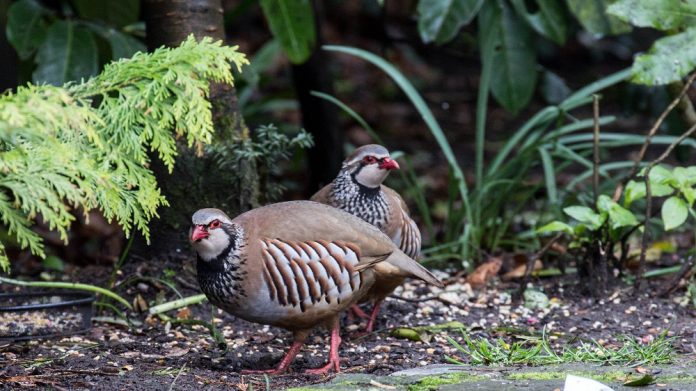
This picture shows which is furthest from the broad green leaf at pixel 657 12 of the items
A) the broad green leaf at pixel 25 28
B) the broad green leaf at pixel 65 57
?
the broad green leaf at pixel 25 28

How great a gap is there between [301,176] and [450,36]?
→ 138 inches

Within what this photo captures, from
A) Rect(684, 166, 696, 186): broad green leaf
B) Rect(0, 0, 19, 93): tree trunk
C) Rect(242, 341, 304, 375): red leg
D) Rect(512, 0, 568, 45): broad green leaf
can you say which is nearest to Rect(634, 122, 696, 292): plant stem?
Rect(684, 166, 696, 186): broad green leaf

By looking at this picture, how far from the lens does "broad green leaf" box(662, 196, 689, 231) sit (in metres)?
4.22

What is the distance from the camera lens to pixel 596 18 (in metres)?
5.46

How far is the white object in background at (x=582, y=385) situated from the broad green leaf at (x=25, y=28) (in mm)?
3256

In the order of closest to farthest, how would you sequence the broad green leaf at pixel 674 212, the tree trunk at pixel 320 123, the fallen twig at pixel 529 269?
the broad green leaf at pixel 674 212 → the fallen twig at pixel 529 269 → the tree trunk at pixel 320 123

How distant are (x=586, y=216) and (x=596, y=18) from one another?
1.44m

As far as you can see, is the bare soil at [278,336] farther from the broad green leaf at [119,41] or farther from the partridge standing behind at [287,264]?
the broad green leaf at [119,41]

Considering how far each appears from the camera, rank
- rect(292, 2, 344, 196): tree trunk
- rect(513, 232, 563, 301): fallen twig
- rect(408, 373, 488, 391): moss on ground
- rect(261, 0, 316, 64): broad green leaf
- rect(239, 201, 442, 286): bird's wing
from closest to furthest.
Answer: rect(408, 373, 488, 391): moss on ground → rect(239, 201, 442, 286): bird's wing → rect(513, 232, 563, 301): fallen twig → rect(261, 0, 316, 64): broad green leaf → rect(292, 2, 344, 196): tree trunk

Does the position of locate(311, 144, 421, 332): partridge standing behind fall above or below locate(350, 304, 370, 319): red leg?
above

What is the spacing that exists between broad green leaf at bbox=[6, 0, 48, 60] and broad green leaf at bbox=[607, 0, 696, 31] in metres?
2.76

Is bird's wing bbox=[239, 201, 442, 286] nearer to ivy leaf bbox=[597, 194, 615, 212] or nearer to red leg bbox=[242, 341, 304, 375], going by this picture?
red leg bbox=[242, 341, 304, 375]

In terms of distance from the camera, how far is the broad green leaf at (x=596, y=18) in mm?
5402

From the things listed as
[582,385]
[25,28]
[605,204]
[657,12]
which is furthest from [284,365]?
[25,28]
